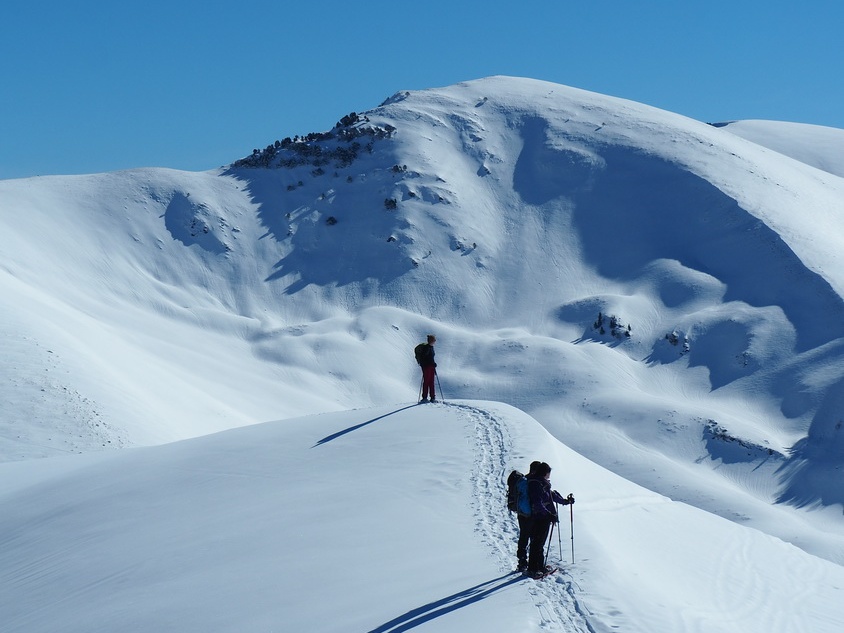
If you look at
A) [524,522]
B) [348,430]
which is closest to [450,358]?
[348,430]

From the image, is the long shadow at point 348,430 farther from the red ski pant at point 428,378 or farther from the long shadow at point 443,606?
the long shadow at point 443,606

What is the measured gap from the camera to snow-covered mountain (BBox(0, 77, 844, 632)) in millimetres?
13062

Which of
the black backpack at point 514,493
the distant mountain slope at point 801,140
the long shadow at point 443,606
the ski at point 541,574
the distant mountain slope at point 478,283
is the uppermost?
the distant mountain slope at point 801,140

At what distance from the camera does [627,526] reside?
14.9 metres

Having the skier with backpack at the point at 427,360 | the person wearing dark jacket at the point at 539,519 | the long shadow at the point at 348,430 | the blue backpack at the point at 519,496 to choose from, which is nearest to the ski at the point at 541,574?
the person wearing dark jacket at the point at 539,519

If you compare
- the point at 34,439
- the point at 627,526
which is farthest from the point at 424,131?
the point at 627,526

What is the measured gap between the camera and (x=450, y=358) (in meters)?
70.3

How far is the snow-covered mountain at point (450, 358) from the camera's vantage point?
42.9ft

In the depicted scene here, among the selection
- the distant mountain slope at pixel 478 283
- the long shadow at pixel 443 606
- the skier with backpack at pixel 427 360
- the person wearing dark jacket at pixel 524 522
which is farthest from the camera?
the distant mountain slope at pixel 478 283

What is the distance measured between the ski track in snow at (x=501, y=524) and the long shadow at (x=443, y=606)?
350 mm

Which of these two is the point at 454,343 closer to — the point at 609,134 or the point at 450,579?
the point at 609,134

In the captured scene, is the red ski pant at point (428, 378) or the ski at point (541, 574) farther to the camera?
the red ski pant at point (428, 378)

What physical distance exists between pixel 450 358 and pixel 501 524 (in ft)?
187

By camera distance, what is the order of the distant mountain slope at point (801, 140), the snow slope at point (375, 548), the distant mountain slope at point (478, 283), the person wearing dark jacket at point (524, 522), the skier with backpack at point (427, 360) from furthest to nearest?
the distant mountain slope at point (801, 140) → the distant mountain slope at point (478, 283) → the skier with backpack at point (427, 360) → the person wearing dark jacket at point (524, 522) → the snow slope at point (375, 548)
